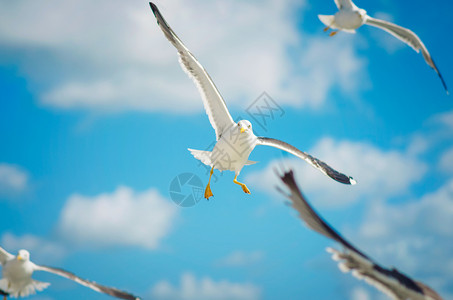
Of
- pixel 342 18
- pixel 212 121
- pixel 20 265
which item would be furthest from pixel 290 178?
pixel 342 18

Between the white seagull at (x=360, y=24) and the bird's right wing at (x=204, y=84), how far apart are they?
481cm

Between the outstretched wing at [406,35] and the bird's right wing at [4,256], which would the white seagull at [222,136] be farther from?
the outstretched wing at [406,35]

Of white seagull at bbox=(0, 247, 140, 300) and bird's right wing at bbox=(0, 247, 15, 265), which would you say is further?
bird's right wing at bbox=(0, 247, 15, 265)

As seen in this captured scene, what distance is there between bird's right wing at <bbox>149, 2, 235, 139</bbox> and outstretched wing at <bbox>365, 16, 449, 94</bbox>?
5770 mm

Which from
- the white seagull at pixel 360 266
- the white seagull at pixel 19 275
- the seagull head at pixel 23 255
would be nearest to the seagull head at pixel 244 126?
the white seagull at pixel 360 266

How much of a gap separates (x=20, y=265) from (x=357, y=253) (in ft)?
21.2

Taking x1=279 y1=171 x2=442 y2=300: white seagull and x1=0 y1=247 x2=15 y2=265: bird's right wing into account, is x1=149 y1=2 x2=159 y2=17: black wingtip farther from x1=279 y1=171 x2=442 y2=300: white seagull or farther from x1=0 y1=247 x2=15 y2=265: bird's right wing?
x1=279 y1=171 x2=442 y2=300: white seagull

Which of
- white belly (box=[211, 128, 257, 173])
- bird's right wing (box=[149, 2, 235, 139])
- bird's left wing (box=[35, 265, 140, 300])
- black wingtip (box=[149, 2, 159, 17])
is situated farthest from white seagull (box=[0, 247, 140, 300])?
black wingtip (box=[149, 2, 159, 17])

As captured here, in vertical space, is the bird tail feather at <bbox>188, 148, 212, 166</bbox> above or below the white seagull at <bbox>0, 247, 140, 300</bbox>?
above

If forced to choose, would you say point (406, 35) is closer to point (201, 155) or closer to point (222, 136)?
point (222, 136)

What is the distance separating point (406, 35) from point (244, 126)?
7.04m

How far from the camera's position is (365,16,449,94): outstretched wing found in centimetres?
1247

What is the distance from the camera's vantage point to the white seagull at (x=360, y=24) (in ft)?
38.6

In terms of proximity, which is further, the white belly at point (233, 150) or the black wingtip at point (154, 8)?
the black wingtip at point (154, 8)
